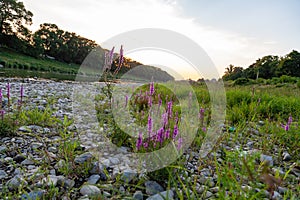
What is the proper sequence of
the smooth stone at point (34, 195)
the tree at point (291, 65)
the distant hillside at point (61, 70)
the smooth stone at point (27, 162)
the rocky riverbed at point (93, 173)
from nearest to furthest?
the smooth stone at point (34, 195), the rocky riverbed at point (93, 173), the smooth stone at point (27, 162), the distant hillside at point (61, 70), the tree at point (291, 65)

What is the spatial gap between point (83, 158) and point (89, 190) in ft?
2.06

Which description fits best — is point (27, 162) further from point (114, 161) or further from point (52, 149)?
point (114, 161)

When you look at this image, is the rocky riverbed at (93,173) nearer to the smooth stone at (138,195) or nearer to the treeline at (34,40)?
the smooth stone at (138,195)

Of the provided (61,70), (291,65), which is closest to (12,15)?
(61,70)

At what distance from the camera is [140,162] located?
93.7 inches

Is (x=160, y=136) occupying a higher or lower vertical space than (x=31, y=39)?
lower

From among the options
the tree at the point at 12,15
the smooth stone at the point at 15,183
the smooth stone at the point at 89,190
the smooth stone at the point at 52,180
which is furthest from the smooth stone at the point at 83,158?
the tree at the point at 12,15

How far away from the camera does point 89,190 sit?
2027mm

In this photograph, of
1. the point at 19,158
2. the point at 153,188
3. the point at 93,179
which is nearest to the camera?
the point at 153,188

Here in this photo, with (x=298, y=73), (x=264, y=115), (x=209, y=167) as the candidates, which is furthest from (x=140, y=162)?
(x=298, y=73)

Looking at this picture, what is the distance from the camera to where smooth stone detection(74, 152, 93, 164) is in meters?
2.54

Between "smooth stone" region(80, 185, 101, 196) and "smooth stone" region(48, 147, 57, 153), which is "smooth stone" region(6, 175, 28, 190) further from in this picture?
"smooth stone" region(48, 147, 57, 153)

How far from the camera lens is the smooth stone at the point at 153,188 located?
2.09 m

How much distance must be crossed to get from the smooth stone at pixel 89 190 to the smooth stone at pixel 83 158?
49 centimetres
